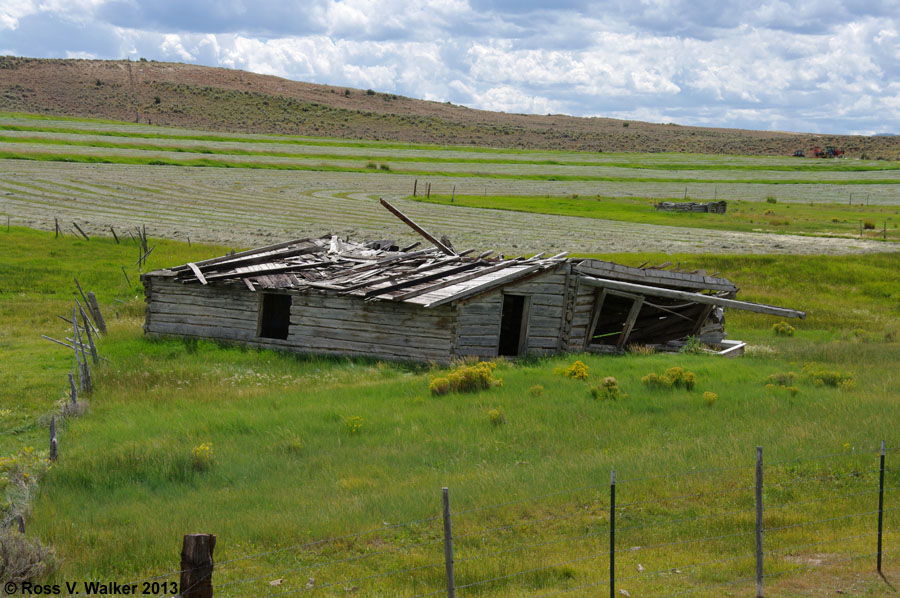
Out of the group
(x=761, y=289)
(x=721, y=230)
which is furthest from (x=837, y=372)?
(x=721, y=230)

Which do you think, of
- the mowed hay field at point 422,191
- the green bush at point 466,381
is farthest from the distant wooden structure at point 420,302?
the mowed hay field at point 422,191

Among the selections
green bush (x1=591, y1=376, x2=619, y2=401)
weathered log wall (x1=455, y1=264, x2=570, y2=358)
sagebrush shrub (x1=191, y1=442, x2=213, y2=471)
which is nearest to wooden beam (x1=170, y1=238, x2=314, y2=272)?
weathered log wall (x1=455, y1=264, x2=570, y2=358)

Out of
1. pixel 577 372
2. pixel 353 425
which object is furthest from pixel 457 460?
pixel 577 372

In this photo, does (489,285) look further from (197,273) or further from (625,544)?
(625,544)

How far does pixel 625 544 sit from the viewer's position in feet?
30.8

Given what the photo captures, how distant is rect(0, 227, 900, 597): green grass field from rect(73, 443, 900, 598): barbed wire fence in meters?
0.03

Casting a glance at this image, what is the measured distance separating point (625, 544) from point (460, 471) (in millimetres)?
3038

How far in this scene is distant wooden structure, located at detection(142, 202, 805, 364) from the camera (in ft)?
66.4

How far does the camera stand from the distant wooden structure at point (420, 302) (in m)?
20.2

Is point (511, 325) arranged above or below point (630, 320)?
below

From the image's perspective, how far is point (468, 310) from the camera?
66.4 feet

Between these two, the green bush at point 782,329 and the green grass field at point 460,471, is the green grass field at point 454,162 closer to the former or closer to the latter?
the green bush at point 782,329

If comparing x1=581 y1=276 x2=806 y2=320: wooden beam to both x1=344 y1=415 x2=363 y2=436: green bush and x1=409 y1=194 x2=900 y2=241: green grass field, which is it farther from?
x1=409 y1=194 x2=900 y2=241: green grass field

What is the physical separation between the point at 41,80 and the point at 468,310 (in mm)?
126934
